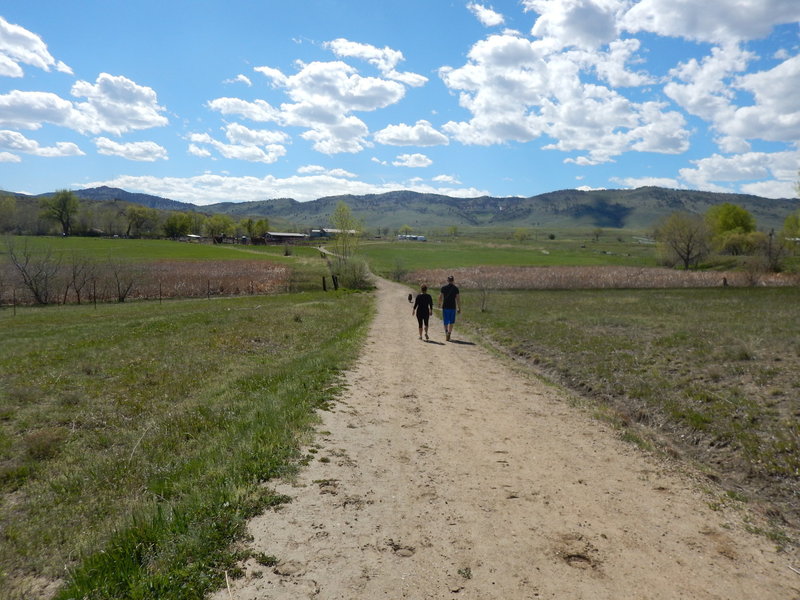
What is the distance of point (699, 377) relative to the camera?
1340 centimetres

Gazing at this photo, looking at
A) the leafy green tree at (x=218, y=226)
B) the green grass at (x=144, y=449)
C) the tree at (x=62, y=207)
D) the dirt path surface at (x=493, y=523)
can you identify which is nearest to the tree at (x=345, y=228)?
the green grass at (x=144, y=449)

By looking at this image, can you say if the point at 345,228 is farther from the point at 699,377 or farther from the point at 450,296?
the point at 699,377

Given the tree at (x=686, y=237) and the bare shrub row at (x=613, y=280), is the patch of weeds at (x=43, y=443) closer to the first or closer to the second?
the bare shrub row at (x=613, y=280)

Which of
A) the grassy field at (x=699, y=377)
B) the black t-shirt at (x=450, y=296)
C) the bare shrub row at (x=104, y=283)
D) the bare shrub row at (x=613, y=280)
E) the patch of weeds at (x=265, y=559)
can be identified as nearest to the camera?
→ the patch of weeds at (x=265, y=559)

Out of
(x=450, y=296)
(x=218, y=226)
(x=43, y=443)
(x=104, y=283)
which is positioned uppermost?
(x=218, y=226)

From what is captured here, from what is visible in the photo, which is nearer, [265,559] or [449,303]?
[265,559]

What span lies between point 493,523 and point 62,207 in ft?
570

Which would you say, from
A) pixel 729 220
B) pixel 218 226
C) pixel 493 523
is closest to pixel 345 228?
pixel 493 523

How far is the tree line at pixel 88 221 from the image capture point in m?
143

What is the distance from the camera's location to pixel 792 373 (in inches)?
506

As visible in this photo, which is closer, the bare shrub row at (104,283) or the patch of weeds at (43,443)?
the patch of weeds at (43,443)

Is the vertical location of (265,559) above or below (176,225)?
below

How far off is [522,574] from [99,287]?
5375cm

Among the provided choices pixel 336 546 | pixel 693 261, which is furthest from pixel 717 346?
pixel 693 261
